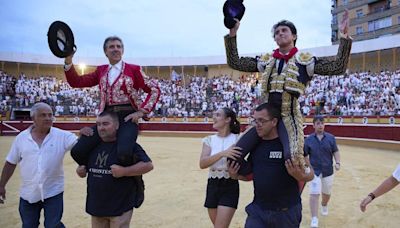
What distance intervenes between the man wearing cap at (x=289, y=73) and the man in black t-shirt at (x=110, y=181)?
2.44 feet

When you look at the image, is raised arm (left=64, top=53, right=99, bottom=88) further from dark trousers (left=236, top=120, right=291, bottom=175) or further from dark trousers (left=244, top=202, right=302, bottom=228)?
dark trousers (left=244, top=202, right=302, bottom=228)

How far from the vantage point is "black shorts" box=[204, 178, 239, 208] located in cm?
302

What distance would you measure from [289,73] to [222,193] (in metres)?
1.14

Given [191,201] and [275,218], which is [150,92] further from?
[191,201]

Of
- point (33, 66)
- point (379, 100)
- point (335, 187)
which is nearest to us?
point (335, 187)

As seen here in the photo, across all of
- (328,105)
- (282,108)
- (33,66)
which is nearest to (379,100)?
(328,105)

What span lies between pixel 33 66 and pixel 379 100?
88.9 feet

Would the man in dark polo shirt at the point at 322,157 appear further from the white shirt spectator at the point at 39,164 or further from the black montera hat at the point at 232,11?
the white shirt spectator at the point at 39,164

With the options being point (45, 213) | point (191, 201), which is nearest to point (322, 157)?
point (191, 201)

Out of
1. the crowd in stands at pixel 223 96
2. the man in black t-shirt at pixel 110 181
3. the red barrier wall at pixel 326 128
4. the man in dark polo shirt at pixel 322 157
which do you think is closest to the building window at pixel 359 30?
the crowd in stands at pixel 223 96

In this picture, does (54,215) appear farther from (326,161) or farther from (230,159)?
(326,161)

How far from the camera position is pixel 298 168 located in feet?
7.43

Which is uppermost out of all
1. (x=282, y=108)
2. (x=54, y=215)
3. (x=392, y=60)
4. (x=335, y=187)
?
(x=392, y=60)

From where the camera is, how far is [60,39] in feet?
9.29
